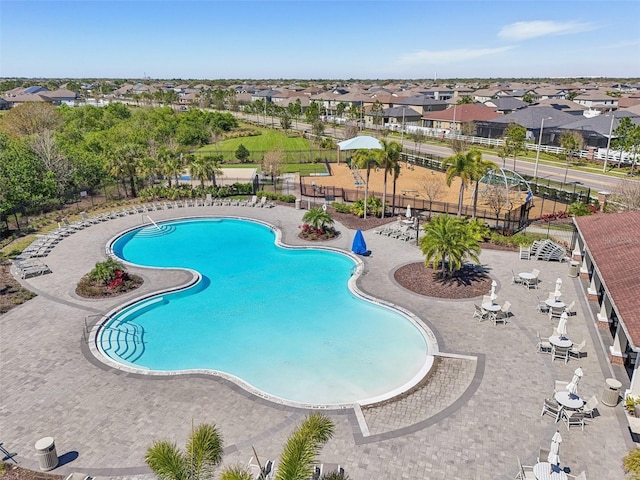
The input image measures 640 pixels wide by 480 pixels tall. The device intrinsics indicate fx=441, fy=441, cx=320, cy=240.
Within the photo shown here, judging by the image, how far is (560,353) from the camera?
17547 millimetres

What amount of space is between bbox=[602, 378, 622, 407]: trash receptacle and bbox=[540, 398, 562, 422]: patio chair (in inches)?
70.8

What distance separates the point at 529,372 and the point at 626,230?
36.0 ft

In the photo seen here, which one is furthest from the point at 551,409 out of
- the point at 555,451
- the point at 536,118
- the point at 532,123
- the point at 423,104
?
the point at 423,104

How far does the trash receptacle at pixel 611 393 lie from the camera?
14.7 metres

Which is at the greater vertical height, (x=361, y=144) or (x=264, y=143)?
(x=361, y=144)

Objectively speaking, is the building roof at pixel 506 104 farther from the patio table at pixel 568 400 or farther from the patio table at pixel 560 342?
the patio table at pixel 568 400

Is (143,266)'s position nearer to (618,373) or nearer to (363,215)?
(363,215)

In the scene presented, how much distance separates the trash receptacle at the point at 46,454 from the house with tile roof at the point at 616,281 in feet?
58.0

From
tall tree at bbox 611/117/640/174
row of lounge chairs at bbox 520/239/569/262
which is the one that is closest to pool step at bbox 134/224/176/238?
row of lounge chairs at bbox 520/239/569/262

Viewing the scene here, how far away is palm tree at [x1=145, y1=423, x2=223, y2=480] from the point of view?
7898 mm

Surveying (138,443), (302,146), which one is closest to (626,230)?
(138,443)

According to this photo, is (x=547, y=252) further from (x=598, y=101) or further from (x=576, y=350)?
(x=598, y=101)

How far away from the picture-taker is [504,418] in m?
14.3

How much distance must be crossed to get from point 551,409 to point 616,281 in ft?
22.9
